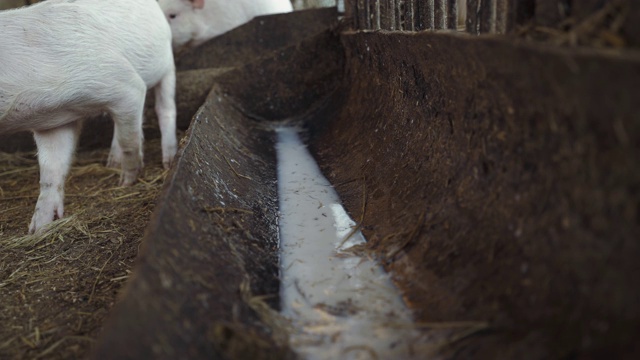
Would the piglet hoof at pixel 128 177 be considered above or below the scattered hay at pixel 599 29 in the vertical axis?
below

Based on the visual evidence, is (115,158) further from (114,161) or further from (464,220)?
(464,220)

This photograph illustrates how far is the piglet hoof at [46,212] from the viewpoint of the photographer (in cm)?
359

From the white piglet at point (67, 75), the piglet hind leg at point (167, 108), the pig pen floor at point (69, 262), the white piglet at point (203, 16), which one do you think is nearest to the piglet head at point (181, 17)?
the white piglet at point (203, 16)

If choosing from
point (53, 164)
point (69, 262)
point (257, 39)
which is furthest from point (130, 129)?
point (257, 39)

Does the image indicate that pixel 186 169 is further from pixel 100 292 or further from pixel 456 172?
pixel 456 172

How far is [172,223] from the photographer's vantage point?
2.00 metres

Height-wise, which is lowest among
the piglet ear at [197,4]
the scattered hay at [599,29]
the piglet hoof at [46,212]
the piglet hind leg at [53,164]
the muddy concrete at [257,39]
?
the piglet hoof at [46,212]

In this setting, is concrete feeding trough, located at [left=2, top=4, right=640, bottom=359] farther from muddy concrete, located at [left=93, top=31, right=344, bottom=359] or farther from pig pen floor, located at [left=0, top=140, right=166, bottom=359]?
pig pen floor, located at [left=0, top=140, right=166, bottom=359]

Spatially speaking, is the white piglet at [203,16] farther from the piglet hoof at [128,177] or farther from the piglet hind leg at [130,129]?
the piglet hoof at [128,177]

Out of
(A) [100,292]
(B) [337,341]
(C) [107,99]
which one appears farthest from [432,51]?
(C) [107,99]

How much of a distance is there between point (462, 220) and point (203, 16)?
510 centimetres

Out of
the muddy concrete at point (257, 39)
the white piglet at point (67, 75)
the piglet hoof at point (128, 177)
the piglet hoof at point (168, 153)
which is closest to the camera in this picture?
the white piglet at point (67, 75)

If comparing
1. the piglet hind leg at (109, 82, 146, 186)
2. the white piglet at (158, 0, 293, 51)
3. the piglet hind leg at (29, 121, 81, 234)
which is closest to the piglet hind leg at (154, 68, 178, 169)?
the piglet hind leg at (109, 82, 146, 186)

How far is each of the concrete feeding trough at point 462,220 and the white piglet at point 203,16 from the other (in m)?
3.34
